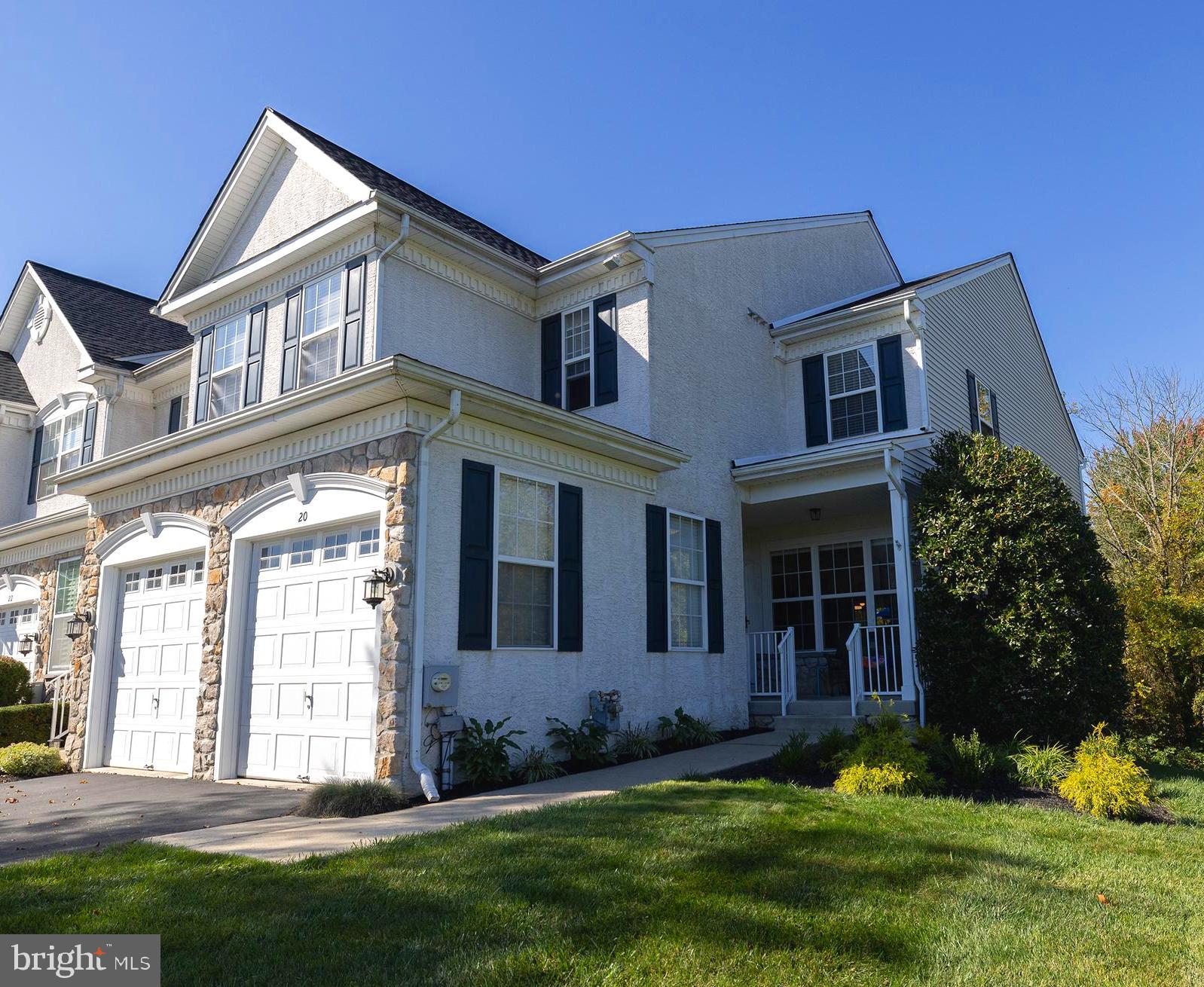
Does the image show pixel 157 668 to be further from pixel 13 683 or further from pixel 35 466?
pixel 35 466

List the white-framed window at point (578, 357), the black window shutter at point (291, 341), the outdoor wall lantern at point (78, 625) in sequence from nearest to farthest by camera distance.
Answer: the black window shutter at point (291, 341) < the white-framed window at point (578, 357) < the outdoor wall lantern at point (78, 625)

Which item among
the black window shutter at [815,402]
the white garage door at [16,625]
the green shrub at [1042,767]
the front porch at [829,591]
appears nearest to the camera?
the green shrub at [1042,767]

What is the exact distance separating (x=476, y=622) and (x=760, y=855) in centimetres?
415

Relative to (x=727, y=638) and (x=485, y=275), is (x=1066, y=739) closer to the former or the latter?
(x=727, y=638)

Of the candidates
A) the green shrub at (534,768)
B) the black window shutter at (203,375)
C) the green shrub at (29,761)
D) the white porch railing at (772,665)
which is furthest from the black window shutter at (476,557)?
the green shrub at (29,761)

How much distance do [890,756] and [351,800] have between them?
4.64 meters

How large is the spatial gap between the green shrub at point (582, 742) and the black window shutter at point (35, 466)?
43.6 ft

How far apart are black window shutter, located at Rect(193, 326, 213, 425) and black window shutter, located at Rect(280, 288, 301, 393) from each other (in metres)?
1.75

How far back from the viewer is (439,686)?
27.0ft

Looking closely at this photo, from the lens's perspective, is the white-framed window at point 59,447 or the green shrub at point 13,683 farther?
the white-framed window at point 59,447

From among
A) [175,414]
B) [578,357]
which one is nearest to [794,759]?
[578,357]

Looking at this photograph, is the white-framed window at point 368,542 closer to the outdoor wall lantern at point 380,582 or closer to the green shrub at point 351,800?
the outdoor wall lantern at point 380,582

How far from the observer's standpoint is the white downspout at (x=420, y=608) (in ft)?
26.3

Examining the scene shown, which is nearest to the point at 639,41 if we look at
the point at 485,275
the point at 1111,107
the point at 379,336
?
the point at 485,275
